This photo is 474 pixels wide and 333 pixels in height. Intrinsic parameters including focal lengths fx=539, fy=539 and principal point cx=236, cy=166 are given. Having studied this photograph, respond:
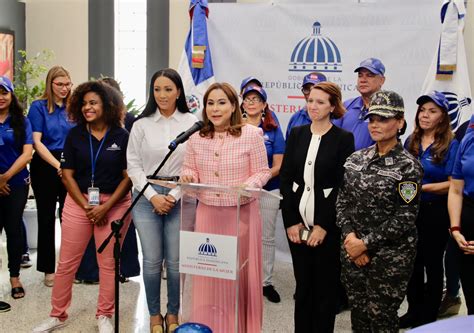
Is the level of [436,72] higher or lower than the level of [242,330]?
higher

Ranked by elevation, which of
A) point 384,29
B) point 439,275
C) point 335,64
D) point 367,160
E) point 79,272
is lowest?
point 79,272

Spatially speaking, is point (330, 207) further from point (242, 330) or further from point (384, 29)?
point (384, 29)

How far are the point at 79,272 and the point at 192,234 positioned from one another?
214 cm

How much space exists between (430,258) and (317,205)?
1.00 m

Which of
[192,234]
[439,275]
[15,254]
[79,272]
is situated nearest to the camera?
[192,234]

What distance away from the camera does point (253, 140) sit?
277cm

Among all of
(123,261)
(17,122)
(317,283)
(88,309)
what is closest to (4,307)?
(88,309)

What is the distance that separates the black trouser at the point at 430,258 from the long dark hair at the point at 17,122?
2.75 m

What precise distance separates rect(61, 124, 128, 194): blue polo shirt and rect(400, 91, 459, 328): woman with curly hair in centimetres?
179

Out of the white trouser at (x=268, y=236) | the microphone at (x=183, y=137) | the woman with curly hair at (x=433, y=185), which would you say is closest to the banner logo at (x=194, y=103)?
the white trouser at (x=268, y=236)

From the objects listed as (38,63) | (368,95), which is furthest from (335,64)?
(38,63)

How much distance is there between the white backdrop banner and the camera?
462 centimetres

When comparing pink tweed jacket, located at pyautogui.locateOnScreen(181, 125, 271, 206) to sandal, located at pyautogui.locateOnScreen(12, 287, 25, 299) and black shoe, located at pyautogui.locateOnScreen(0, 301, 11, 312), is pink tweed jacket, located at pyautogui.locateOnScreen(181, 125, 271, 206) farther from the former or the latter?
sandal, located at pyautogui.locateOnScreen(12, 287, 25, 299)

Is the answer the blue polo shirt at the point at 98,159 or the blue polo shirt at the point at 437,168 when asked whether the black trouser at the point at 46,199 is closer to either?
the blue polo shirt at the point at 98,159
